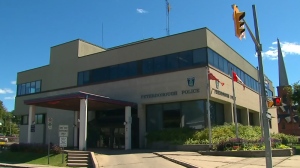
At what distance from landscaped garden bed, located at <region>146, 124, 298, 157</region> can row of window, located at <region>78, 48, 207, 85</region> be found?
18.9 feet

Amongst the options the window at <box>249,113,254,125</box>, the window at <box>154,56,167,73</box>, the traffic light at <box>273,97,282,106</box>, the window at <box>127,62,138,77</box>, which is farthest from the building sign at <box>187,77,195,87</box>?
the window at <box>249,113,254,125</box>

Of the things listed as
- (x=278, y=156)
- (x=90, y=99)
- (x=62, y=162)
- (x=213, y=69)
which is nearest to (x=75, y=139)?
(x=90, y=99)

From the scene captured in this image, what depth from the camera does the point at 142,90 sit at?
3125 centimetres

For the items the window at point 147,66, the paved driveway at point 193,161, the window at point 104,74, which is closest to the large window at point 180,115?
the window at point 147,66

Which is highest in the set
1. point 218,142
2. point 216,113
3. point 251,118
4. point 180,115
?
point 216,113

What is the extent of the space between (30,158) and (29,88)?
22561mm

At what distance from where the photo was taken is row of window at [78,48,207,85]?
29.0 metres

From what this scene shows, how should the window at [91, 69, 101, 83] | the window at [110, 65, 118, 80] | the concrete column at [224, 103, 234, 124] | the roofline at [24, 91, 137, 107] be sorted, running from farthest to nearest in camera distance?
the window at [91, 69, 101, 83] → the window at [110, 65, 118, 80] → the concrete column at [224, 103, 234, 124] → the roofline at [24, 91, 137, 107]

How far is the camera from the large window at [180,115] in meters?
28.7

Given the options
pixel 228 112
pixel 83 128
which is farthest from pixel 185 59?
pixel 83 128

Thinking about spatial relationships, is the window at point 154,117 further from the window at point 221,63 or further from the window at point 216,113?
the window at point 221,63

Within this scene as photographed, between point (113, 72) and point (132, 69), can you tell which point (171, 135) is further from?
point (113, 72)

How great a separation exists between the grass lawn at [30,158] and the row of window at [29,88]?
→ 17075mm

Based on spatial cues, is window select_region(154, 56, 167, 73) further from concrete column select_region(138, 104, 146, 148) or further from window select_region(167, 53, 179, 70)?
concrete column select_region(138, 104, 146, 148)
